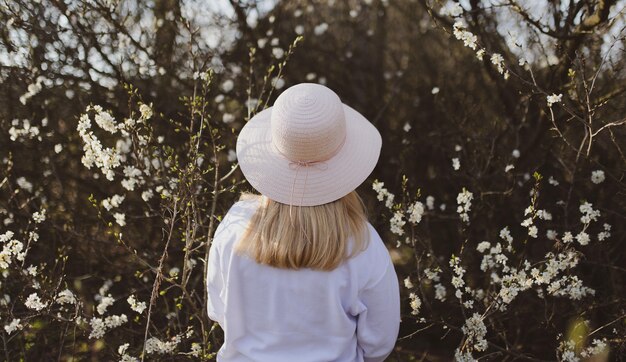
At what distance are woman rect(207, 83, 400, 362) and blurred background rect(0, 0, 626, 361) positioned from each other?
826mm

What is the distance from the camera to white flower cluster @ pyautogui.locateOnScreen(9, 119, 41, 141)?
141 inches

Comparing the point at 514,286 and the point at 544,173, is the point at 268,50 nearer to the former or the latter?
the point at 544,173

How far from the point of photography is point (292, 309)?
1.85m


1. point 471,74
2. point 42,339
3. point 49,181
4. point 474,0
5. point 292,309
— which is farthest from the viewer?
point 471,74

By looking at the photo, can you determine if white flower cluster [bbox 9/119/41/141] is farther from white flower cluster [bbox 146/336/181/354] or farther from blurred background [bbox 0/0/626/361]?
white flower cluster [bbox 146/336/181/354]

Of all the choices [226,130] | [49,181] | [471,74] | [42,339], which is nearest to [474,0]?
[471,74]

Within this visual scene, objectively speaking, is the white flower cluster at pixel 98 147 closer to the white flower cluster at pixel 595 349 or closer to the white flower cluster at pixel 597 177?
the white flower cluster at pixel 595 349

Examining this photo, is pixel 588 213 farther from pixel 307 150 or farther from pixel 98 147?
pixel 98 147

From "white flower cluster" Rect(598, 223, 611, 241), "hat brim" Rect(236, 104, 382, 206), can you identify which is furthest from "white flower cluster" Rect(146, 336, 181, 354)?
"white flower cluster" Rect(598, 223, 611, 241)

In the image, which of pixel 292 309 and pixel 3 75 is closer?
pixel 292 309

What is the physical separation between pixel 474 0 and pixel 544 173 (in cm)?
119

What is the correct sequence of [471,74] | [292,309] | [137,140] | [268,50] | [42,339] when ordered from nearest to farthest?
[292,309] < [137,140] < [42,339] < [268,50] < [471,74]

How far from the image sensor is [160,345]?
2.71 metres

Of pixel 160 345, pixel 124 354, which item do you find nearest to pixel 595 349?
pixel 160 345
